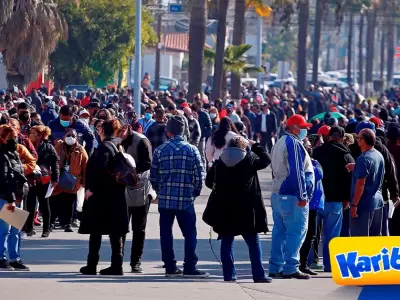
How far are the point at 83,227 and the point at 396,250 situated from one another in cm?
448

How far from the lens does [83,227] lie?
44.8 ft

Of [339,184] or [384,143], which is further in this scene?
[384,143]

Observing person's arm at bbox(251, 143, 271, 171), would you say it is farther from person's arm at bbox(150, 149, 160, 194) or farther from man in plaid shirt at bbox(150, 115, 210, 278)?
person's arm at bbox(150, 149, 160, 194)

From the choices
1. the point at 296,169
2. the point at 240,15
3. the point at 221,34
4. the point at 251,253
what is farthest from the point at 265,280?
the point at 240,15

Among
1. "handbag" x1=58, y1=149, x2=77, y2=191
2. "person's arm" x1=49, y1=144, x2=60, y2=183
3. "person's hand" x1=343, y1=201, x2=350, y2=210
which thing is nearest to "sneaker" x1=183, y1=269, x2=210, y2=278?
"person's hand" x1=343, y1=201, x2=350, y2=210

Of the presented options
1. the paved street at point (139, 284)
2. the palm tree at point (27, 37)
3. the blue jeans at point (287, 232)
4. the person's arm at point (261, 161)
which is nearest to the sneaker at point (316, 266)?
the paved street at point (139, 284)

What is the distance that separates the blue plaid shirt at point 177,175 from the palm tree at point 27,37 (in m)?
20.0

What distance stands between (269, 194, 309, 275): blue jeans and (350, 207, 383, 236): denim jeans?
0.78 meters

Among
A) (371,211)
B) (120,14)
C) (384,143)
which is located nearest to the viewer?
(371,211)

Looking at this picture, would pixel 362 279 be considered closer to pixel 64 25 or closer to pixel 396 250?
pixel 396 250

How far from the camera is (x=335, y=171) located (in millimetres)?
15008

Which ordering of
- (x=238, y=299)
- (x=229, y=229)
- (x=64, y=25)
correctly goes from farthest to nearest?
(x=64, y=25)
(x=229, y=229)
(x=238, y=299)

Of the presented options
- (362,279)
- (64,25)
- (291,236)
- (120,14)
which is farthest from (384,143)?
(120,14)

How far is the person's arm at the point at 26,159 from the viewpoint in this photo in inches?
588
